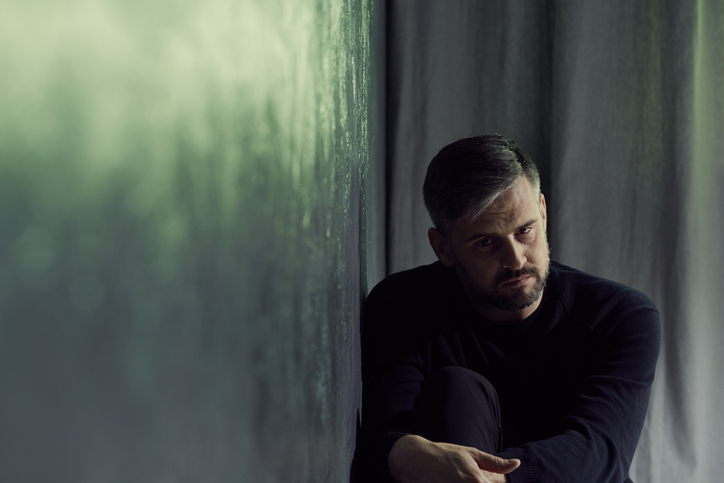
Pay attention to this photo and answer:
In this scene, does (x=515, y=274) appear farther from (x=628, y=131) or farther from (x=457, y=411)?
(x=628, y=131)

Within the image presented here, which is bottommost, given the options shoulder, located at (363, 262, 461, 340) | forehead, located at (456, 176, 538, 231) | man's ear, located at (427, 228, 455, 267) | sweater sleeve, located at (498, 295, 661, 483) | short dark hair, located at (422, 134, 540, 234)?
sweater sleeve, located at (498, 295, 661, 483)

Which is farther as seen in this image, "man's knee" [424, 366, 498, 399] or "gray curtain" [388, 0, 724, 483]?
"gray curtain" [388, 0, 724, 483]

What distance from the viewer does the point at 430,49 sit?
145 cm

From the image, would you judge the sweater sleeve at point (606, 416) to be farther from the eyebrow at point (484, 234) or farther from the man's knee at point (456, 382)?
the eyebrow at point (484, 234)

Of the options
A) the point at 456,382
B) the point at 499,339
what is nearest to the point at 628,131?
the point at 499,339

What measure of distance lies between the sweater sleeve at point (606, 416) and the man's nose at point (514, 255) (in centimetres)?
18

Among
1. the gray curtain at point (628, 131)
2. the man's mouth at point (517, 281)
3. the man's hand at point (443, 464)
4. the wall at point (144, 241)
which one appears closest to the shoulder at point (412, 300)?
the man's mouth at point (517, 281)

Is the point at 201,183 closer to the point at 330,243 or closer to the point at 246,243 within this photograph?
the point at 246,243

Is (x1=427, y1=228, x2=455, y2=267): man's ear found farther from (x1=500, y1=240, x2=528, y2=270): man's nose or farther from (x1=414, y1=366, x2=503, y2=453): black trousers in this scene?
(x1=414, y1=366, x2=503, y2=453): black trousers

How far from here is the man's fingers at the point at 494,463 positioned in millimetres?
662

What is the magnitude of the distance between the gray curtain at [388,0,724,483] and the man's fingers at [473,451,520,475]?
0.86 meters

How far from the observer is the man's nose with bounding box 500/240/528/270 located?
35.0 inches

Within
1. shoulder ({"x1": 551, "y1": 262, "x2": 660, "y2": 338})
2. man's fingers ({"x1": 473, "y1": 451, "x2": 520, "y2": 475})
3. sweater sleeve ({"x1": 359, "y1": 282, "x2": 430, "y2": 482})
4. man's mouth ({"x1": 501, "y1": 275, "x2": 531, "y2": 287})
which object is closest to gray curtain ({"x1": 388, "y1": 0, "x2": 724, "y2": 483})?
shoulder ({"x1": 551, "y1": 262, "x2": 660, "y2": 338})

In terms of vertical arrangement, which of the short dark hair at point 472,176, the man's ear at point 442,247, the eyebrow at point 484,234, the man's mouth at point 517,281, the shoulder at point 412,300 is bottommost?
the shoulder at point 412,300
